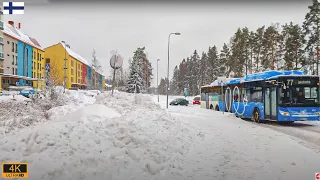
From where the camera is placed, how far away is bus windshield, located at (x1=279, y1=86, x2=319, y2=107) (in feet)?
42.0

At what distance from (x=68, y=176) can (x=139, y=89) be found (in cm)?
2933

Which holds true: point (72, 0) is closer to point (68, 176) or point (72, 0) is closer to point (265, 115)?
point (68, 176)

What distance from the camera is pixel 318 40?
2223 centimetres

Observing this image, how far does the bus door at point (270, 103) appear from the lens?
13.3 meters

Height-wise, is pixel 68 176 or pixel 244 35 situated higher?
pixel 244 35

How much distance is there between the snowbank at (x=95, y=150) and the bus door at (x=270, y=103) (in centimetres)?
849

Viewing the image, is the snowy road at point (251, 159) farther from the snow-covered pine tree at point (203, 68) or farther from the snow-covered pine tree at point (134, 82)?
the snow-covered pine tree at point (203, 68)

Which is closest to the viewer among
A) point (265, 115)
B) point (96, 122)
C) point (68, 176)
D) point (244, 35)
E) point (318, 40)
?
point (68, 176)

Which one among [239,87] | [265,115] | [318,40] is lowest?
[265,115]

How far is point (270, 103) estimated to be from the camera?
13.7 metres

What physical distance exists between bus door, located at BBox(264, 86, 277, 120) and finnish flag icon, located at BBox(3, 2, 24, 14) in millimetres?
13151

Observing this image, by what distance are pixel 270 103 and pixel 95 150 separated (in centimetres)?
1157

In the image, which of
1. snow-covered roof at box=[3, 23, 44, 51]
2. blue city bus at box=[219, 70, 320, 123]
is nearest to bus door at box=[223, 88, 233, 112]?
blue city bus at box=[219, 70, 320, 123]

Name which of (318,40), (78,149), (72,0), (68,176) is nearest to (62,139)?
(78,149)
